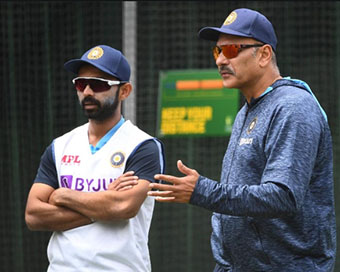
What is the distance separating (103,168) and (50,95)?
3.59 metres

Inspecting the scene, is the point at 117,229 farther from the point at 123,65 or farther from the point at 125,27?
the point at 125,27

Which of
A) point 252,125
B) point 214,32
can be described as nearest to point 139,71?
point 214,32

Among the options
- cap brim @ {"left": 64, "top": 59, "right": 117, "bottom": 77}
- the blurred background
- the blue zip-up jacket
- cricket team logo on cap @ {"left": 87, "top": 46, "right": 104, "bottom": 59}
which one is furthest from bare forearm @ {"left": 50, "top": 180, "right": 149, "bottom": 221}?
the blurred background

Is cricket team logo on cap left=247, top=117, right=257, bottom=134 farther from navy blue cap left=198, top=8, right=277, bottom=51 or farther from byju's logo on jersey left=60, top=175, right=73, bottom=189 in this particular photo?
byju's logo on jersey left=60, top=175, right=73, bottom=189

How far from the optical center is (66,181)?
11.9 feet

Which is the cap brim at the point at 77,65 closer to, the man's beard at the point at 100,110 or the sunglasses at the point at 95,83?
the sunglasses at the point at 95,83

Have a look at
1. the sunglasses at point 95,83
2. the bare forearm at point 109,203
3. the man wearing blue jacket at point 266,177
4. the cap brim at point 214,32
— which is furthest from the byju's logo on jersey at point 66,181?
the cap brim at point 214,32

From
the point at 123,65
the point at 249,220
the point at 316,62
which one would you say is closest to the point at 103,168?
the point at 123,65

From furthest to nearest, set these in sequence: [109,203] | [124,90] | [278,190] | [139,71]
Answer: [139,71], [124,90], [109,203], [278,190]

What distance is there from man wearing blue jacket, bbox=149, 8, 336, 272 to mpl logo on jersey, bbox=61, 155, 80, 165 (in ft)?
3.04

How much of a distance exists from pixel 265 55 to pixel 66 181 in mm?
1365

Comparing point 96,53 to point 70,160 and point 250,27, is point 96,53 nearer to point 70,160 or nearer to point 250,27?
point 70,160

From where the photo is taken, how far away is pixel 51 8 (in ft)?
23.0

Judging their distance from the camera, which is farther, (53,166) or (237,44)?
(53,166)
